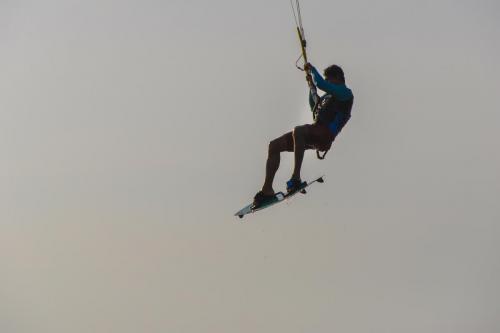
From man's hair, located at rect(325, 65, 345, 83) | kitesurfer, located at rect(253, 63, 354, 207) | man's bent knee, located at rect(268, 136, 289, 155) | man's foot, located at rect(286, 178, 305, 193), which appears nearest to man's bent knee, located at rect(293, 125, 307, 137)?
kitesurfer, located at rect(253, 63, 354, 207)

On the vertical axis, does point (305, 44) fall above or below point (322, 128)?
above

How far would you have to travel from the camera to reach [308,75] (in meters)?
17.9

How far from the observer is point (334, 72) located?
59.1 feet

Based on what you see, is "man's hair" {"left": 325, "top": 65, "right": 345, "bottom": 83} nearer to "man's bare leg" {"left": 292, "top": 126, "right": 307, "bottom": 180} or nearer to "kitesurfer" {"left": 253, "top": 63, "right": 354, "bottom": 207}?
"kitesurfer" {"left": 253, "top": 63, "right": 354, "bottom": 207}

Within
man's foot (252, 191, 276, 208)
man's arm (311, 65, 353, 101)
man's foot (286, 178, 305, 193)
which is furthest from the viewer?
man's foot (252, 191, 276, 208)

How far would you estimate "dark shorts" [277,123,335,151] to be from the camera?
18.2 m

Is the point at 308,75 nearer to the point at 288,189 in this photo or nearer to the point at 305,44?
the point at 305,44

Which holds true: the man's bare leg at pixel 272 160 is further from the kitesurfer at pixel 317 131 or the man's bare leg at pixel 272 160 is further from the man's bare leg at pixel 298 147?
the man's bare leg at pixel 298 147

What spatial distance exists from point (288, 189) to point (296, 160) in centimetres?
59

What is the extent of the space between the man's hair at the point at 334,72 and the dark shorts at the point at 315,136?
98 cm

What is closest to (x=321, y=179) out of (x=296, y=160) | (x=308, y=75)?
(x=296, y=160)

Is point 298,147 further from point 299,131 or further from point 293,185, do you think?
point 293,185

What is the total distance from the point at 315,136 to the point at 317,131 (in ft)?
0.34

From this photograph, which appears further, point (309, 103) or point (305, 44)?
point (309, 103)
